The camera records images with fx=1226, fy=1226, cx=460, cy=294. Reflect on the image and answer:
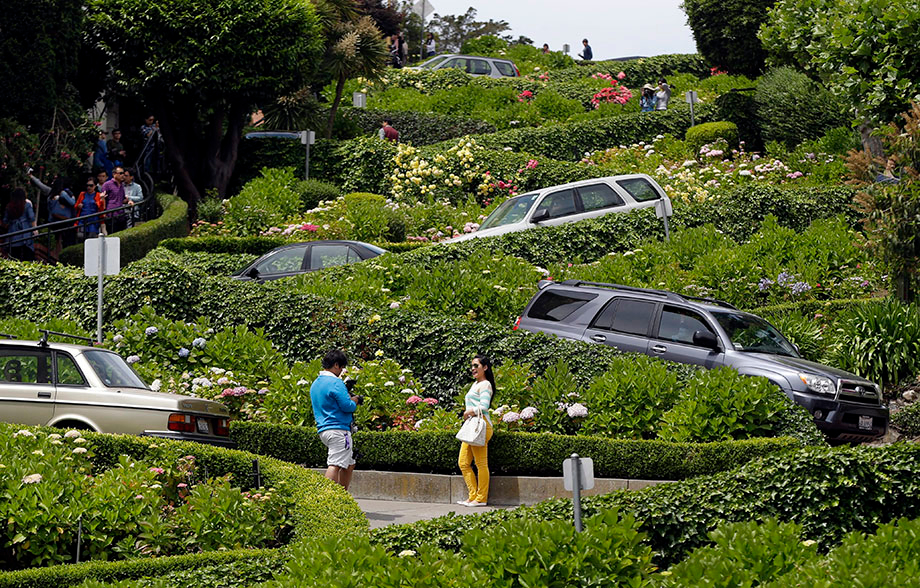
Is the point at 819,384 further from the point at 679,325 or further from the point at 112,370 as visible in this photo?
the point at 112,370

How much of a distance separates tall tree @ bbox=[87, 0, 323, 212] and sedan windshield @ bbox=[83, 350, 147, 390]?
58.2ft

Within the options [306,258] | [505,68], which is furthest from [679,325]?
[505,68]

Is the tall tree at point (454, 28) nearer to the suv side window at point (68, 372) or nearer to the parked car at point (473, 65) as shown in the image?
the parked car at point (473, 65)

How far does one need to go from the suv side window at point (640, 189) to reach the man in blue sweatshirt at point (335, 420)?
13357mm

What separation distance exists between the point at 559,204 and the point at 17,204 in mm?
10265

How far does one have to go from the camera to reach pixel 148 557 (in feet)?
28.5

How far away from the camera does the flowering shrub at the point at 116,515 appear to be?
28.1 ft

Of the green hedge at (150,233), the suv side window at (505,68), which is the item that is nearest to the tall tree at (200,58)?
the green hedge at (150,233)

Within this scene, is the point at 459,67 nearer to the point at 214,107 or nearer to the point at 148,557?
the point at 214,107

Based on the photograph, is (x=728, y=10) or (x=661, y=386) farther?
(x=728, y=10)

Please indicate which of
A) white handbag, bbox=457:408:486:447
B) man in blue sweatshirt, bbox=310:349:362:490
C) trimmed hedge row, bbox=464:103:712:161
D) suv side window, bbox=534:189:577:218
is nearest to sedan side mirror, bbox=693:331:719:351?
white handbag, bbox=457:408:486:447

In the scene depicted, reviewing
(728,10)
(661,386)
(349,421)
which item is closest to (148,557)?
(349,421)

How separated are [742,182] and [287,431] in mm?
19106

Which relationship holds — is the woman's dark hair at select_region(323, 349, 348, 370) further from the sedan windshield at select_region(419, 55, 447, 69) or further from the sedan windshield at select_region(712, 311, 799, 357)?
the sedan windshield at select_region(419, 55, 447, 69)
